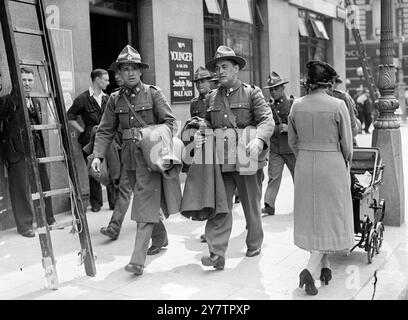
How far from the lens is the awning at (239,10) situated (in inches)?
497

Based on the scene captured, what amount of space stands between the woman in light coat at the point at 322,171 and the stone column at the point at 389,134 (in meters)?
2.58

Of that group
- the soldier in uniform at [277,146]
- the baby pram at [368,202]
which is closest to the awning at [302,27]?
the soldier in uniform at [277,146]

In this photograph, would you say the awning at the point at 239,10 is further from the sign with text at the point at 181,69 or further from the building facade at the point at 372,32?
the building facade at the point at 372,32

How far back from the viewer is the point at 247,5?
1329 centimetres

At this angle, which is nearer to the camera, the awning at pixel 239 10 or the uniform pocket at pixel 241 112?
the uniform pocket at pixel 241 112

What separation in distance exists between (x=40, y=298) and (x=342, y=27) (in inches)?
658

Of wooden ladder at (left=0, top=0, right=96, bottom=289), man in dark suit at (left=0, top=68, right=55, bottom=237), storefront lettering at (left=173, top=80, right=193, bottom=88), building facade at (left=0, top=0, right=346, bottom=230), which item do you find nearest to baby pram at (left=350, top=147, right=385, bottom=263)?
wooden ladder at (left=0, top=0, right=96, bottom=289)

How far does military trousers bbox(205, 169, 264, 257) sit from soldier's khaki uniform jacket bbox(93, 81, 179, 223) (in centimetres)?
54

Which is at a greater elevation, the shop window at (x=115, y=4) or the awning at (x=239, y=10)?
the awning at (x=239, y=10)

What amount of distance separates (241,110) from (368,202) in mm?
1576

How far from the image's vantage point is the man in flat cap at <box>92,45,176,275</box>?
5445mm

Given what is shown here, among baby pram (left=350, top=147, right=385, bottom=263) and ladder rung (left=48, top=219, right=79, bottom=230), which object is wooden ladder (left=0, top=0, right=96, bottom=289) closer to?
ladder rung (left=48, top=219, right=79, bottom=230)
